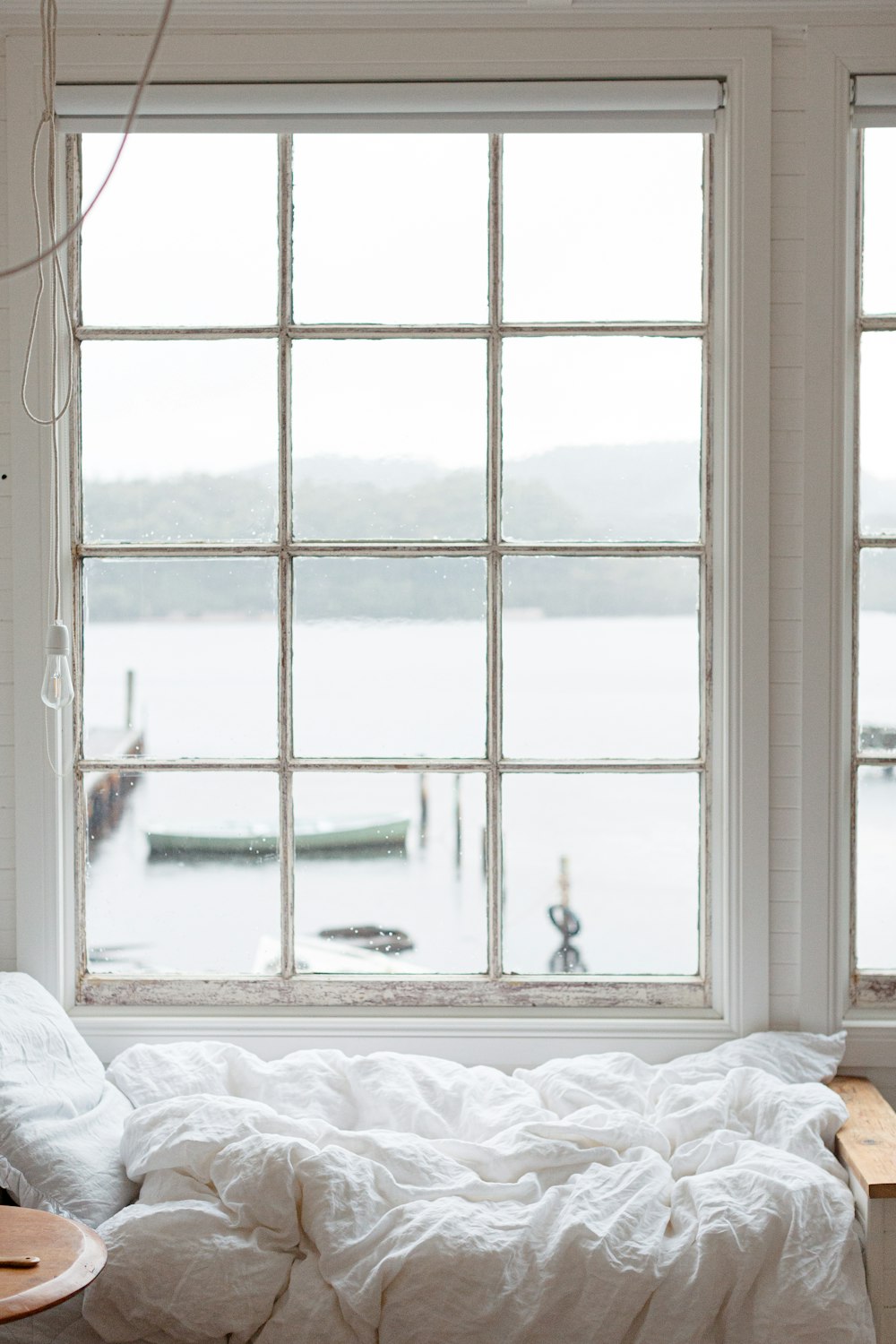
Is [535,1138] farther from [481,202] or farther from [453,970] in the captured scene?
[481,202]

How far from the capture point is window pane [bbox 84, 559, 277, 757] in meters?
2.36

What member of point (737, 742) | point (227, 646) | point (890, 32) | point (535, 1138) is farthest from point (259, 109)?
point (535, 1138)

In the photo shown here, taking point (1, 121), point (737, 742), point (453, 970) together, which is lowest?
point (453, 970)

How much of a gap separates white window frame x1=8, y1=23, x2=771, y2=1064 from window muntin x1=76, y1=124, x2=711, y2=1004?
66 mm

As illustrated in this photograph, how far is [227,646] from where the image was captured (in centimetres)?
237

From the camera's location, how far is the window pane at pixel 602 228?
2295 millimetres

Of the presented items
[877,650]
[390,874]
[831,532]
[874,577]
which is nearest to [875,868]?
[877,650]

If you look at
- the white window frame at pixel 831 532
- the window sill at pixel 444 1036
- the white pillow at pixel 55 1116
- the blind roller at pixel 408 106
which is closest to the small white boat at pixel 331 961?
the window sill at pixel 444 1036

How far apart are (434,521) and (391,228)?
24.6 inches

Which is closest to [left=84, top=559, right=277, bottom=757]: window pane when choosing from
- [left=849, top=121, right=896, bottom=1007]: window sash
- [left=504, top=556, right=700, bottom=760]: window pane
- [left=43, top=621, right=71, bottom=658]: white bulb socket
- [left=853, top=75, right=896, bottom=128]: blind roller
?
[left=43, top=621, right=71, bottom=658]: white bulb socket

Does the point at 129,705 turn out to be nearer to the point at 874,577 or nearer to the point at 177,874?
the point at 177,874

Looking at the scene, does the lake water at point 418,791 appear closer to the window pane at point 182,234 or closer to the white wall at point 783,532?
the white wall at point 783,532

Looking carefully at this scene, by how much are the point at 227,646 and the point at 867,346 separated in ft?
4.88

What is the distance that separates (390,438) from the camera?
234 centimetres
